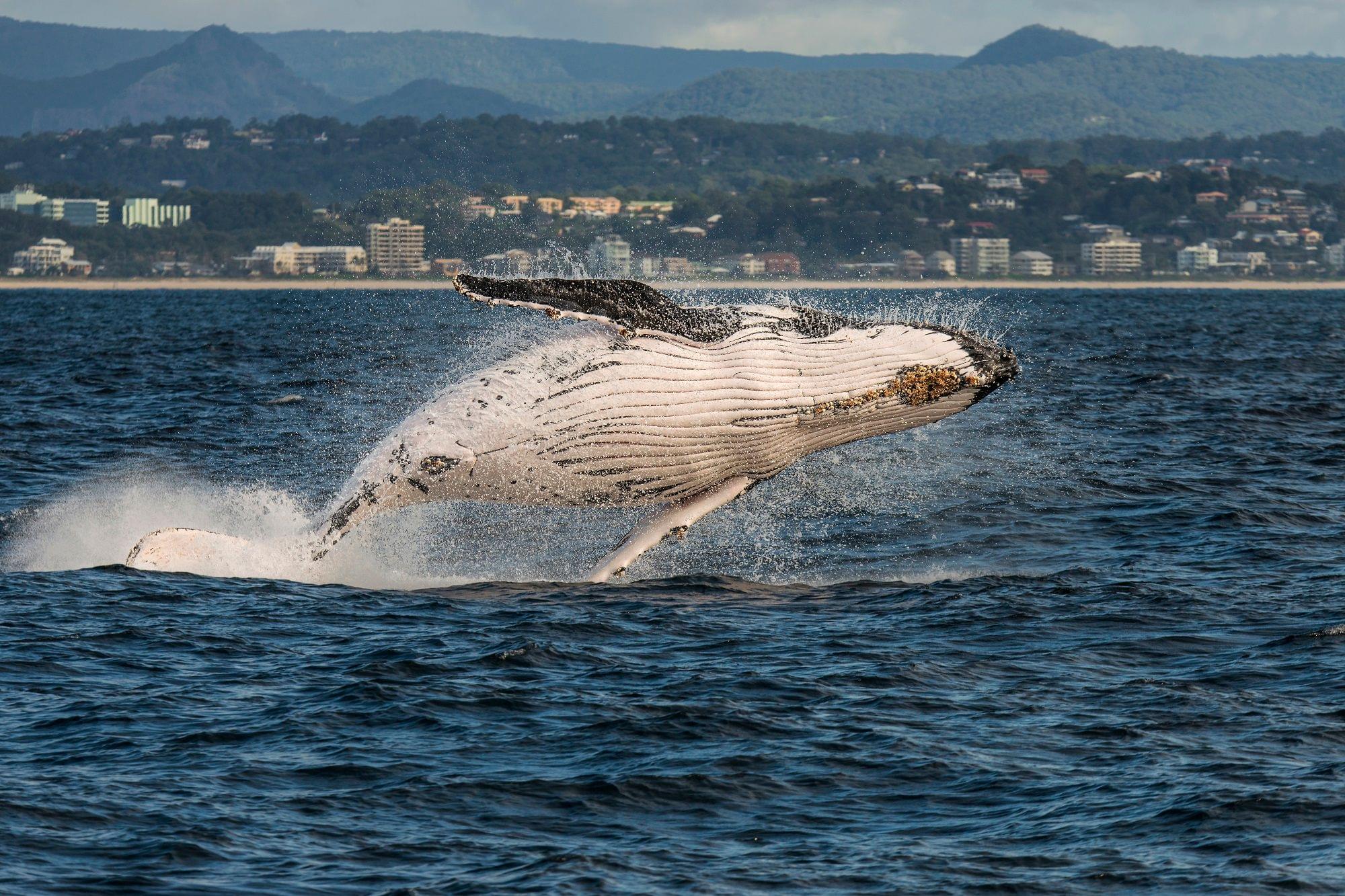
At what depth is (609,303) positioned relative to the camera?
1432 centimetres

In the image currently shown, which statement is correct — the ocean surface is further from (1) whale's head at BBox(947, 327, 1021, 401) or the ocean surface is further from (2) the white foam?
(1) whale's head at BBox(947, 327, 1021, 401)

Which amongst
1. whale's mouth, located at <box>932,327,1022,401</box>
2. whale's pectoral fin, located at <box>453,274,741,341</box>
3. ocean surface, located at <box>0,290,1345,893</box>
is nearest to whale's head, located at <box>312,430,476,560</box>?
ocean surface, located at <box>0,290,1345,893</box>

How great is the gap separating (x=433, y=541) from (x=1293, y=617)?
33.4ft

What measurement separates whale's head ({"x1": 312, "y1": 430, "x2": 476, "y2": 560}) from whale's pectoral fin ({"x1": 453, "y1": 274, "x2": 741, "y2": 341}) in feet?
5.06

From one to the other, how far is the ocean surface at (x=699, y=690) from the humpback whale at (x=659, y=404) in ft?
2.79

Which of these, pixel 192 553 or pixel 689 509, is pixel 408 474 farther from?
pixel 192 553

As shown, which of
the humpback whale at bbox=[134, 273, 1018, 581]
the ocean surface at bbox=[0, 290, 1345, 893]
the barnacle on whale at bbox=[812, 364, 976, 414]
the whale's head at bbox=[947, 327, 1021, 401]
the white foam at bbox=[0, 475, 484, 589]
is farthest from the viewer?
the white foam at bbox=[0, 475, 484, 589]

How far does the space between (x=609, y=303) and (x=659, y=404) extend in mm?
1027

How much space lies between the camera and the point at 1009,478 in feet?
89.0

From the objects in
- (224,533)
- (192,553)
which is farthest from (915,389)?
(224,533)

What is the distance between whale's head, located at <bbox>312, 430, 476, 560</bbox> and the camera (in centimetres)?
1465

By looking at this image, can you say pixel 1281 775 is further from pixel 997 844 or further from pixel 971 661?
pixel 971 661

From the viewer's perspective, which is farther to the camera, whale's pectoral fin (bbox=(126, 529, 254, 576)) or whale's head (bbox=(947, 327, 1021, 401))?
whale's pectoral fin (bbox=(126, 529, 254, 576))

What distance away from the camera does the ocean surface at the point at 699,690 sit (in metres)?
10.7
